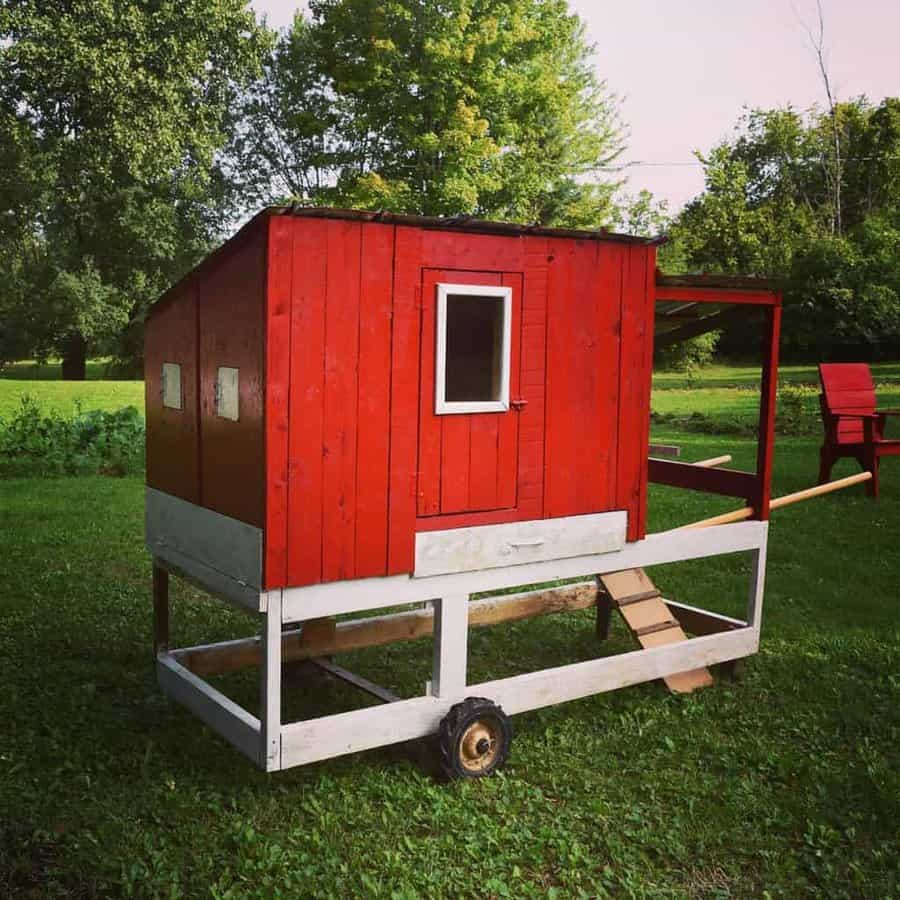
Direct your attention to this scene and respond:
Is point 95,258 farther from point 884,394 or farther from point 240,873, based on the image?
point 240,873

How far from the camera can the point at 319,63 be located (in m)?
30.7

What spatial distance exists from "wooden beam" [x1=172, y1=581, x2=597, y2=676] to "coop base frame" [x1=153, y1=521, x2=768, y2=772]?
3.7 inches

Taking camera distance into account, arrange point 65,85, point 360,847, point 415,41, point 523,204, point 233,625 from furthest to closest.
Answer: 1. point 523,204
2. point 415,41
3. point 65,85
4. point 233,625
5. point 360,847

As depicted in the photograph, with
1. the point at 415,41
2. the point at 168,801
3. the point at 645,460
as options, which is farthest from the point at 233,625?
the point at 415,41

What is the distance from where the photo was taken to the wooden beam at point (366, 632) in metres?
6.08

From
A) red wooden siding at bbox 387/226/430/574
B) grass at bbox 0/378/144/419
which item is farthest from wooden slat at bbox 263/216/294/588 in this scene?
grass at bbox 0/378/144/419

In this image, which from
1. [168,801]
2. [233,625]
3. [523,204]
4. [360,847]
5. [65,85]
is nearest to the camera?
[360,847]

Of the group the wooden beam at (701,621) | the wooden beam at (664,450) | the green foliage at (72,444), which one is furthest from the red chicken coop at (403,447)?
the green foliage at (72,444)

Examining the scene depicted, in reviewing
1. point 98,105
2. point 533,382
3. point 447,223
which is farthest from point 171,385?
point 98,105

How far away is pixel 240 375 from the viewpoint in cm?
488

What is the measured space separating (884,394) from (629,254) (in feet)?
65.6

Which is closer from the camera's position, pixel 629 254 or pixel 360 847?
pixel 360 847

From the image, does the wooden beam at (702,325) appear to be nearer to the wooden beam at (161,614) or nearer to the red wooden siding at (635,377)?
the red wooden siding at (635,377)

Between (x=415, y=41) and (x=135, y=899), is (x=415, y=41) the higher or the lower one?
the higher one
